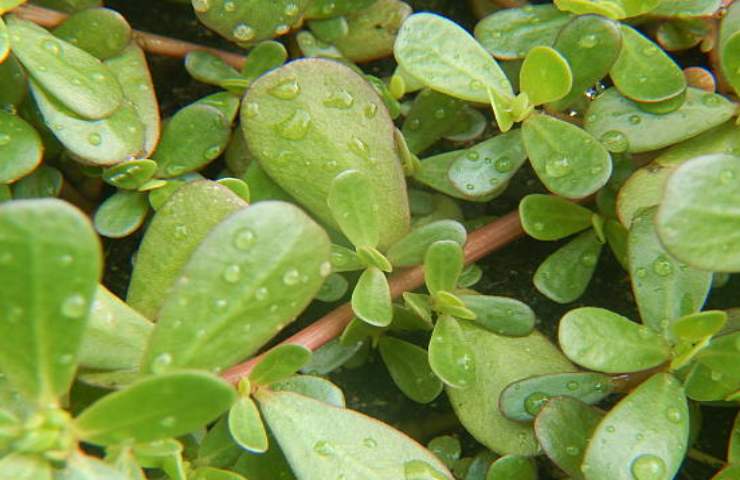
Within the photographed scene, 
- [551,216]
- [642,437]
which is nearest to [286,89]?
[551,216]

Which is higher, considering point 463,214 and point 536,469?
point 463,214

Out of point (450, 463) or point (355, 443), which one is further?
point (450, 463)

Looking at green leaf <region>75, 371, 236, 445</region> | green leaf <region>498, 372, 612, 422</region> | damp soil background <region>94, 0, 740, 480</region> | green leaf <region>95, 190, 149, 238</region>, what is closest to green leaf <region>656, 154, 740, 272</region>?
green leaf <region>498, 372, 612, 422</region>

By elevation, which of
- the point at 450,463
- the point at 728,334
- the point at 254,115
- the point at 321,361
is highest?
the point at 254,115

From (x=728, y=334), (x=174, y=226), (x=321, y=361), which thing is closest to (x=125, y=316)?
(x=174, y=226)

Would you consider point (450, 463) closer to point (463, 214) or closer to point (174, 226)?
point (463, 214)

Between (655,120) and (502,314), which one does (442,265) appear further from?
(655,120)

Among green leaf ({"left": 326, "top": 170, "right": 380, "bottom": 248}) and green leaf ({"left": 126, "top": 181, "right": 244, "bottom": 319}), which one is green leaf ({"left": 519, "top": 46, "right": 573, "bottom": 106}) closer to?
green leaf ({"left": 326, "top": 170, "right": 380, "bottom": 248})
